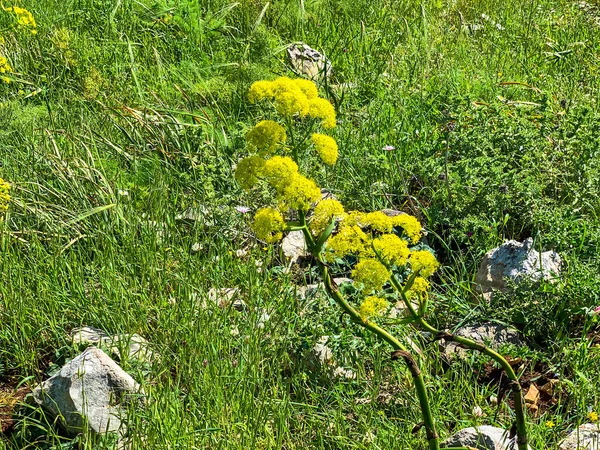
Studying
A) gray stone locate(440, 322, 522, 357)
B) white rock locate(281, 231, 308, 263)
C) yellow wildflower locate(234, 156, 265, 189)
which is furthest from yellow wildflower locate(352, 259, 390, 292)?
white rock locate(281, 231, 308, 263)

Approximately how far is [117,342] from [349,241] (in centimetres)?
144

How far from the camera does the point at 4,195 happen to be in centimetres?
350

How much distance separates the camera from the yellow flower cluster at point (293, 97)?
6.85 feet

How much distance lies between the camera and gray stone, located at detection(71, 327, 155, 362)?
3.06 m

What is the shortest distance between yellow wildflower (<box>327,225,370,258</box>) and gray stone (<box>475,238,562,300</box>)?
1.34 meters

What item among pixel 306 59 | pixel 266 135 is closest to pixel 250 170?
pixel 266 135

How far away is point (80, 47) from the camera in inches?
215

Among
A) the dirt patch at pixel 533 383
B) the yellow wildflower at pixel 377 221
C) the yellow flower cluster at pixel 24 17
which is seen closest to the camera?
the yellow wildflower at pixel 377 221

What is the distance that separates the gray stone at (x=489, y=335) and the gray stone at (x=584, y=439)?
0.52 metres

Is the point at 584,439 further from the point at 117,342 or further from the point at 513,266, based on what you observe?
the point at 117,342

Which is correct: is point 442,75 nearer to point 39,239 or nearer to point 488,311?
point 488,311

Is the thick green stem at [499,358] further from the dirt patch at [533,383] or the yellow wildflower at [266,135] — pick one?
the dirt patch at [533,383]

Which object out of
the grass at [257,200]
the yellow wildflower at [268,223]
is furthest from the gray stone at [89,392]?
the yellow wildflower at [268,223]

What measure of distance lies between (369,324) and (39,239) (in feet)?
7.33
